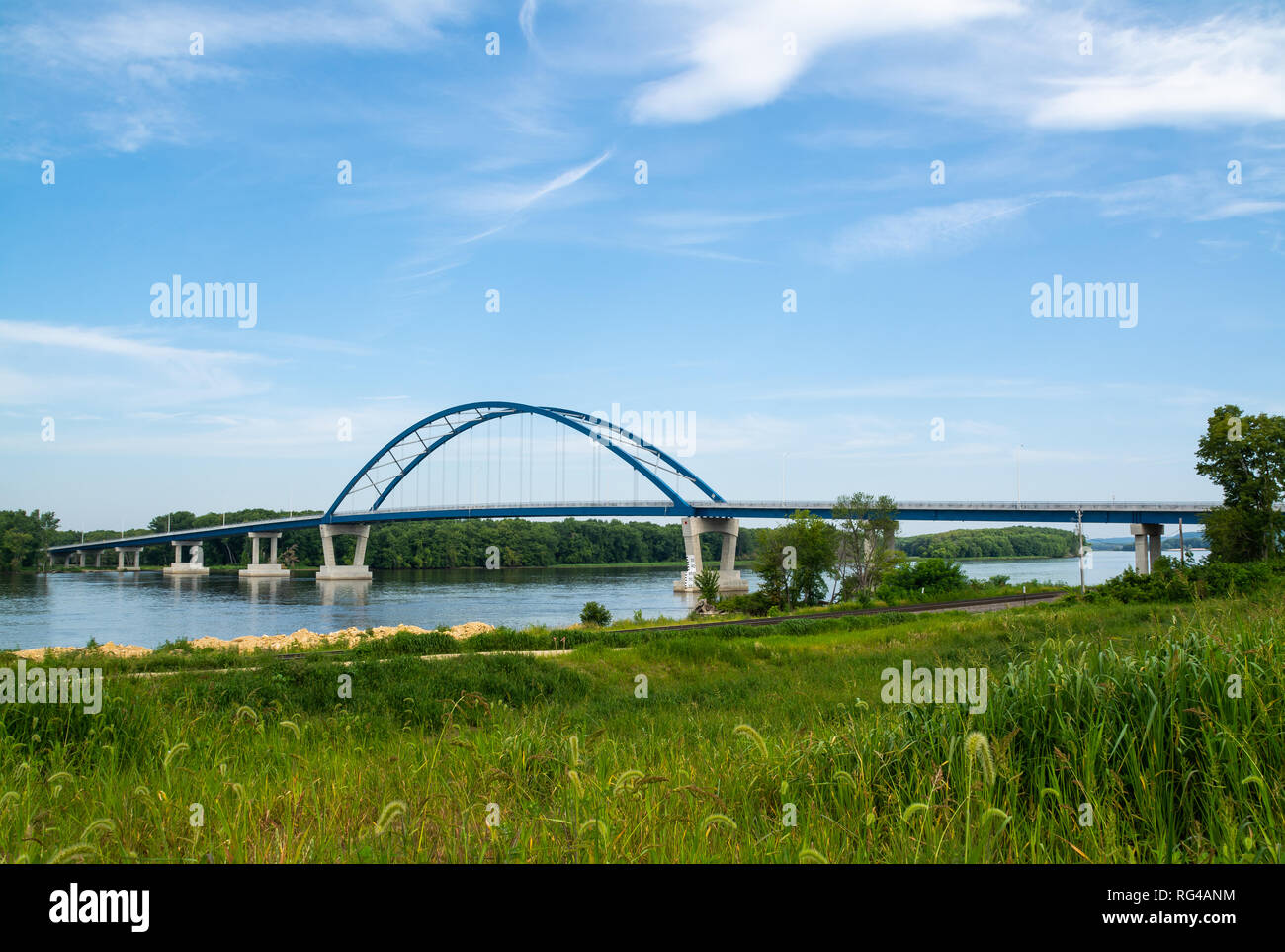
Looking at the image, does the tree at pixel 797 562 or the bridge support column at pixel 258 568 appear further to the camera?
the bridge support column at pixel 258 568

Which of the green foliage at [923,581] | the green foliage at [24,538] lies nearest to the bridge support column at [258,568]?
the green foliage at [24,538]

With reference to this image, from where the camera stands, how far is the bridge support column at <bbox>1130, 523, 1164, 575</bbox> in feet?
240

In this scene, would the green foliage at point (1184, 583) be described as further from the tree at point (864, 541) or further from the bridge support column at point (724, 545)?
the bridge support column at point (724, 545)

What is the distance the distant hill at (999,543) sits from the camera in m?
155

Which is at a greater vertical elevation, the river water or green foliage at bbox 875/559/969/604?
green foliage at bbox 875/559/969/604

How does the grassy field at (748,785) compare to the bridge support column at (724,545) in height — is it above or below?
above

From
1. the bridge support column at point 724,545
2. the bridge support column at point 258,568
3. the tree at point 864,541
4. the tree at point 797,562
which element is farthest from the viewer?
the bridge support column at point 258,568

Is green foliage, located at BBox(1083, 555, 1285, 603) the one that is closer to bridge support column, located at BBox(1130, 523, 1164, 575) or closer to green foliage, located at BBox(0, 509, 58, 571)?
bridge support column, located at BBox(1130, 523, 1164, 575)

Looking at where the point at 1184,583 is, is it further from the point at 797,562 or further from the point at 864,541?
the point at 864,541

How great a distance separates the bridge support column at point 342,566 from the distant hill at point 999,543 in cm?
9305

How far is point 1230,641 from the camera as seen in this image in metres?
5.92

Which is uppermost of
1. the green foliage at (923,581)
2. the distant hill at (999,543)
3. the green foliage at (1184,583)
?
the green foliage at (1184,583)

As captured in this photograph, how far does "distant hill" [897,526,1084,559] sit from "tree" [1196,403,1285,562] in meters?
96.9

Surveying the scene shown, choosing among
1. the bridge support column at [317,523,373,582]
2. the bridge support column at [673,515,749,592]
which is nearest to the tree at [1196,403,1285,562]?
the bridge support column at [673,515,749,592]
